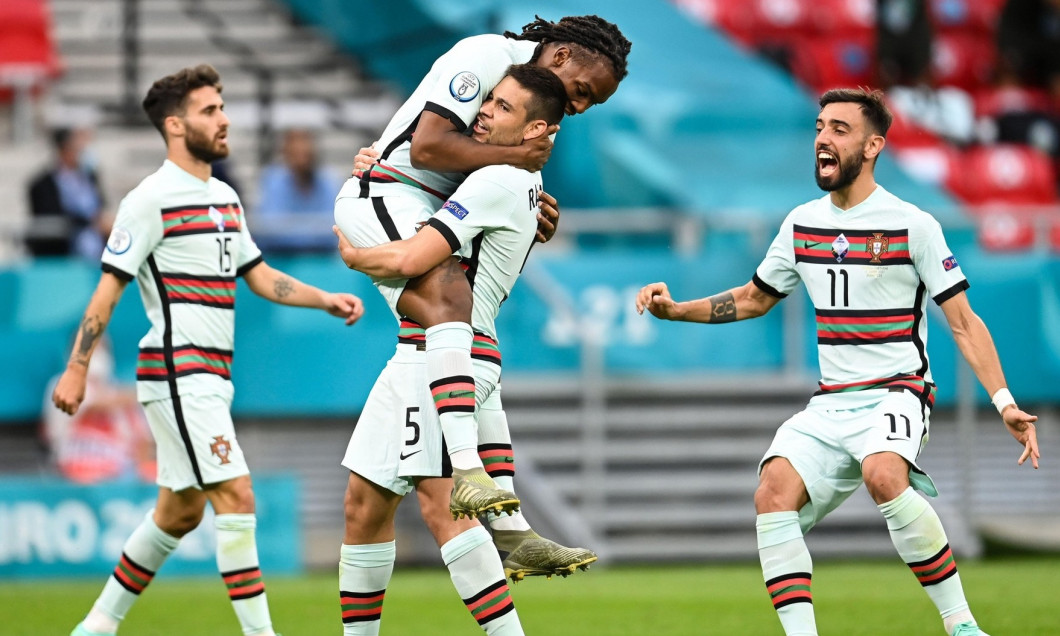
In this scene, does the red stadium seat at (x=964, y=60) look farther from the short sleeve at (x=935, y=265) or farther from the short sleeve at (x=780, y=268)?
the short sleeve at (x=935, y=265)

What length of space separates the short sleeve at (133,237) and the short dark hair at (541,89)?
6.66ft

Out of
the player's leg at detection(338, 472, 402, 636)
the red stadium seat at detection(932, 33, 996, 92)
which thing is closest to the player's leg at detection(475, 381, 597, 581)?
the player's leg at detection(338, 472, 402, 636)

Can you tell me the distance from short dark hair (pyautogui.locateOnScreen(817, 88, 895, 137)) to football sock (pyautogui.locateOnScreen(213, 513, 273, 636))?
2954 millimetres

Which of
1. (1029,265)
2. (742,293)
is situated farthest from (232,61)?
(742,293)

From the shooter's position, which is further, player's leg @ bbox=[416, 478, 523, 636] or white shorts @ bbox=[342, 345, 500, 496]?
white shorts @ bbox=[342, 345, 500, 496]

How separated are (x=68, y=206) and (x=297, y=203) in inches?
70.6

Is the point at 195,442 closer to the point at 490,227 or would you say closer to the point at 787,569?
the point at 490,227

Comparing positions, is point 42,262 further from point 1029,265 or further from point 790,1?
point 790,1

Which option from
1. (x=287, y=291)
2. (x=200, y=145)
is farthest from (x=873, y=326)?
(x=200, y=145)

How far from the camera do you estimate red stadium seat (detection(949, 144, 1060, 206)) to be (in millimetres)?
15500

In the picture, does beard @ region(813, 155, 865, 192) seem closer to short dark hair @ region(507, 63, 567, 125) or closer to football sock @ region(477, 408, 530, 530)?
short dark hair @ region(507, 63, 567, 125)

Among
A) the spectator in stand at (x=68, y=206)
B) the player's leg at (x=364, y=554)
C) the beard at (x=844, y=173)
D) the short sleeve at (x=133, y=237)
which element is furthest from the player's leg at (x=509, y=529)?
the spectator in stand at (x=68, y=206)

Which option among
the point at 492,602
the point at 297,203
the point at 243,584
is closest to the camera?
the point at 492,602

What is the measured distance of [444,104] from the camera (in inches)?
217
